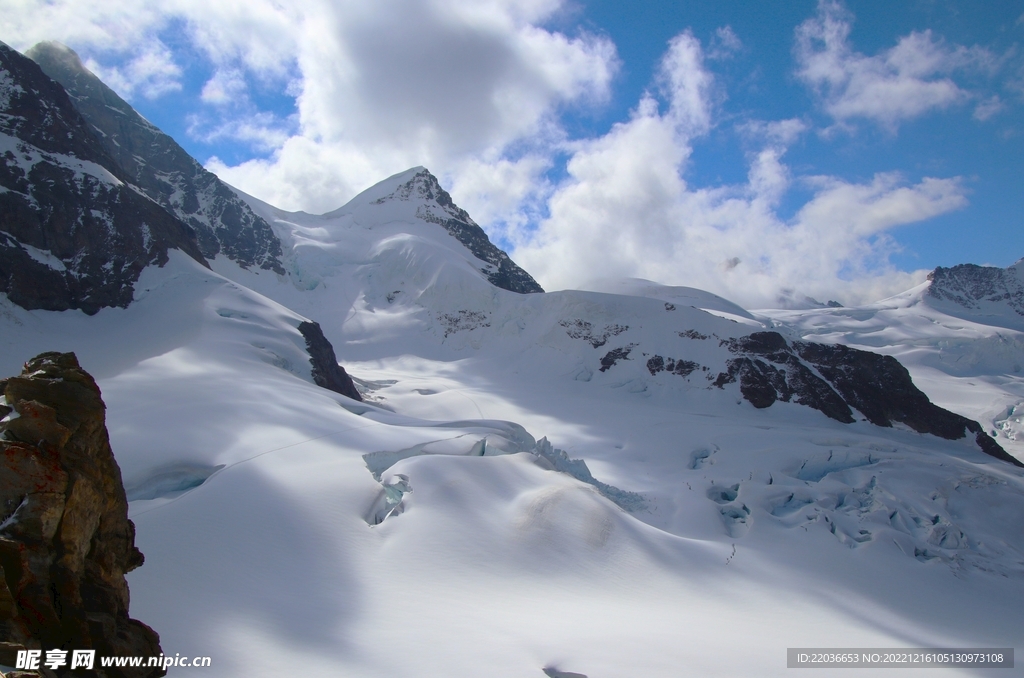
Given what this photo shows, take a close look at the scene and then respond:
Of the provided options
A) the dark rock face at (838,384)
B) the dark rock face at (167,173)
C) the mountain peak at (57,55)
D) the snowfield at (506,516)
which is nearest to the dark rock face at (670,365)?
the snowfield at (506,516)

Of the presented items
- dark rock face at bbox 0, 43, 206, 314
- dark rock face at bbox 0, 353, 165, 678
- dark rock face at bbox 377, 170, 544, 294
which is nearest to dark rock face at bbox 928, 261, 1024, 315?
dark rock face at bbox 377, 170, 544, 294

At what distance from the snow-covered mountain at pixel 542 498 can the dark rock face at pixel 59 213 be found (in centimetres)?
119

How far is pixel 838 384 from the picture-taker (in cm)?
4788

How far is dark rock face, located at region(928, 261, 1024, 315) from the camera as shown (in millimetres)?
130625

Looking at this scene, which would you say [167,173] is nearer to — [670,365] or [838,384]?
[670,365]

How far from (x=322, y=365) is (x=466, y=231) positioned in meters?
65.6

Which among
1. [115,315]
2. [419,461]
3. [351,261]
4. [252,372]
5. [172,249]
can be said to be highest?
[351,261]

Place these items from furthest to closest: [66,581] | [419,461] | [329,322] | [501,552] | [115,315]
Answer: [329,322] → [115,315] → [419,461] → [501,552] → [66,581]

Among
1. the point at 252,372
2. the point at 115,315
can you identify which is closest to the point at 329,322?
the point at 115,315

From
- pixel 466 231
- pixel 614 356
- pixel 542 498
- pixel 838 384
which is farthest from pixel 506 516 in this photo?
pixel 466 231

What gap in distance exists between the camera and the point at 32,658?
188 inches

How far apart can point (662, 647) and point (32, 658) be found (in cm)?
994

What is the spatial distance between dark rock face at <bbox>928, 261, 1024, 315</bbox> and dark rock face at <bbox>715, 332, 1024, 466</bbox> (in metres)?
102

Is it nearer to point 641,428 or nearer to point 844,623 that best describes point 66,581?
point 844,623
